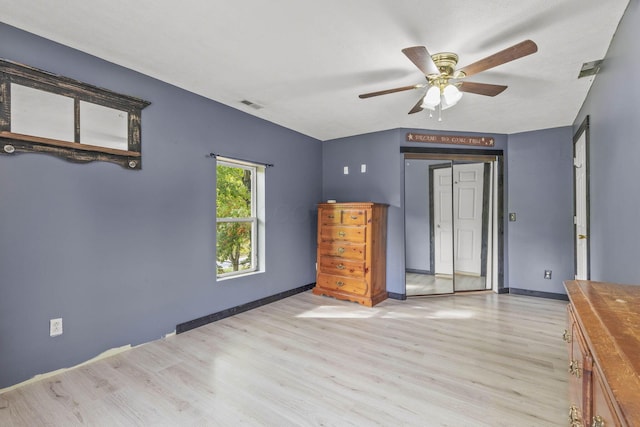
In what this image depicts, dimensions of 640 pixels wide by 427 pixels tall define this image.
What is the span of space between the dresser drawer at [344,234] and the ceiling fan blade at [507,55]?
7.45 feet

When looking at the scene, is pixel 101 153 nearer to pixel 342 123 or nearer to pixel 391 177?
pixel 342 123

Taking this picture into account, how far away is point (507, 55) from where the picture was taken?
190cm

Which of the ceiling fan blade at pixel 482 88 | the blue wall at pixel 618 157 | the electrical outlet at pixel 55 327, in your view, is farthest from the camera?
the ceiling fan blade at pixel 482 88

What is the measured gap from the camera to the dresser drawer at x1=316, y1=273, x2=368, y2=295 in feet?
13.2

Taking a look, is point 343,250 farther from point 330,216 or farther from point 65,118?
point 65,118

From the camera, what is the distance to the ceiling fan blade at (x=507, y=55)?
1780 mm

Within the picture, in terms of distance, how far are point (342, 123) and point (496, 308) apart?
298 centimetres

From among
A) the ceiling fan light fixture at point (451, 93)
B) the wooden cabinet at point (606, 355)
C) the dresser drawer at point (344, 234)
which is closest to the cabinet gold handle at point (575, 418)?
the wooden cabinet at point (606, 355)

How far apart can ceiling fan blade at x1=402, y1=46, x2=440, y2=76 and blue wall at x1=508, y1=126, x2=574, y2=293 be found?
297cm

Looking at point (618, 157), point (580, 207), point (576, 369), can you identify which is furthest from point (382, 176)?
point (576, 369)

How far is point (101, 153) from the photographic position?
2471 mm

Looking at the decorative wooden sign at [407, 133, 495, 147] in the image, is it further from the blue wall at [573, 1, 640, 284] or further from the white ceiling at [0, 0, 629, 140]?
the blue wall at [573, 1, 640, 284]

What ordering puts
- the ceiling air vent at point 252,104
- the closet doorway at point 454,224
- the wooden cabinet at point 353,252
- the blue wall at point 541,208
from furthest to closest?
the closet doorway at point 454,224
the blue wall at point 541,208
the wooden cabinet at point 353,252
the ceiling air vent at point 252,104

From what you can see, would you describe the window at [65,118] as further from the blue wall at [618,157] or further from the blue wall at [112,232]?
the blue wall at [618,157]
